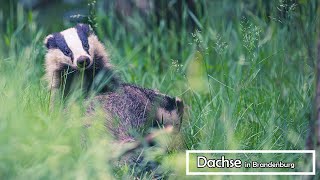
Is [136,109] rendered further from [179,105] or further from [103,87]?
[103,87]

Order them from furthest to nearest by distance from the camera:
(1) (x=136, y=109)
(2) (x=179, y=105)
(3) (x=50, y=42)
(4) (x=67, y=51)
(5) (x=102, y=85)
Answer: (3) (x=50, y=42), (4) (x=67, y=51), (5) (x=102, y=85), (2) (x=179, y=105), (1) (x=136, y=109)

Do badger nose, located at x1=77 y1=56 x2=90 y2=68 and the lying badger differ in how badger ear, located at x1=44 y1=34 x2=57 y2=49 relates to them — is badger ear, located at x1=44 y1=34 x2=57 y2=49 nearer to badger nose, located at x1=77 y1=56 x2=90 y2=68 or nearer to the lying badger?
the lying badger

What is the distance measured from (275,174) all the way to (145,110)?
70 cm

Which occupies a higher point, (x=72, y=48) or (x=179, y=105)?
(x=72, y=48)

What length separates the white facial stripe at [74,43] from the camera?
3812mm

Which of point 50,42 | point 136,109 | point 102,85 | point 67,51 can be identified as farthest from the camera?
point 50,42

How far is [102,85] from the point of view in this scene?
12.3 feet

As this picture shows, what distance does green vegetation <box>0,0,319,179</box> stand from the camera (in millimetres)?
2803

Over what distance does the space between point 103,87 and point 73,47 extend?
10.0 inches

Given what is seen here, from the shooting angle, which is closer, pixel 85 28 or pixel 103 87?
pixel 103 87

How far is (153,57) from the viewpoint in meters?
4.72

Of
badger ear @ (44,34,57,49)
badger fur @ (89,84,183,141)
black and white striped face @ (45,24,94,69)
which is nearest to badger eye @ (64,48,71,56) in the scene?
black and white striped face @ (45,24,94,69)

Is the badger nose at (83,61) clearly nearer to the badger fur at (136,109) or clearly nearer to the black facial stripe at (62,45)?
the black facial stripe at (62,45)

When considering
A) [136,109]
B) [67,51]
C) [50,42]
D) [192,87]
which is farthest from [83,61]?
[192,87]
